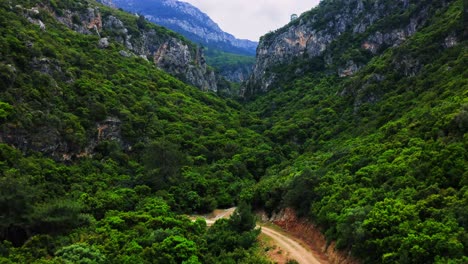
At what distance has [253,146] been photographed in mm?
82312

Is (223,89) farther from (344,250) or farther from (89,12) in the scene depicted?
(344,250)

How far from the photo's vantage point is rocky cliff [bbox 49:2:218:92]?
110 m

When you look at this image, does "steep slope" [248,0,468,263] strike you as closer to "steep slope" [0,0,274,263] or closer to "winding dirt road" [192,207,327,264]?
"winding dirt road" [192,207,327,264]

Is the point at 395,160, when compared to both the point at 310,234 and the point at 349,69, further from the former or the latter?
the point at 349,69

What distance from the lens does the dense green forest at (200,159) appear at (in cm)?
2977

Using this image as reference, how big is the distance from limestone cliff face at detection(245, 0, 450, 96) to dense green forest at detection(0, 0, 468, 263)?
1895 cm

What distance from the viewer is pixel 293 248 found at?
35156 mm

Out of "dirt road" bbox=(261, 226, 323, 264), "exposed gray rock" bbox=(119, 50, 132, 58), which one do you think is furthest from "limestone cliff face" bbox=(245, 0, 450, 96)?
"dirt road" bbox=(261, 226, 323, 264)

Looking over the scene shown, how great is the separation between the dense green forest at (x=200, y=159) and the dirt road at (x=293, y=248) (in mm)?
2553

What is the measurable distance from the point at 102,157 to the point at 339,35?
320ft

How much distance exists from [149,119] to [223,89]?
106698 millimetres

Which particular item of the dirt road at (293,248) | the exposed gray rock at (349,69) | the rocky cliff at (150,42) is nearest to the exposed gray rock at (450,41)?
the dirt road at (293,248)

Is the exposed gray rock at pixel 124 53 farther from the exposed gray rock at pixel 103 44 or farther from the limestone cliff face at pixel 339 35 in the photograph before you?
the limestone cliff face at pixel 339 35

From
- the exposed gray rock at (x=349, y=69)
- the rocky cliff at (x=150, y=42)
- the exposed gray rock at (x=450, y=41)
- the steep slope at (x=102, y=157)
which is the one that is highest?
the exposed gray rock at (x=349, y=69)
